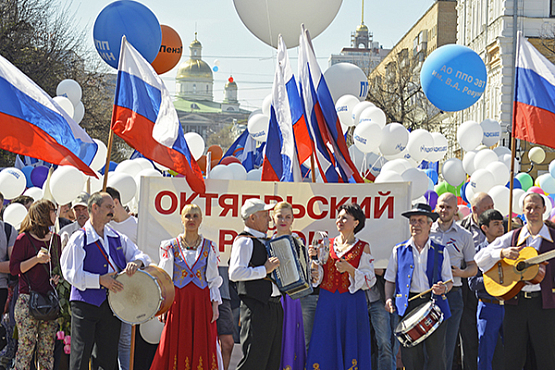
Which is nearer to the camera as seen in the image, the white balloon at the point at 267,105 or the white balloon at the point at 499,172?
the white balloon at the point at 499,172

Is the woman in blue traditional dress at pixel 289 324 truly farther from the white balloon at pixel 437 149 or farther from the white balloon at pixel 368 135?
the white balloon at pixel 437 149

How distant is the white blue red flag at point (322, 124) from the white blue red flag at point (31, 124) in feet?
9.68

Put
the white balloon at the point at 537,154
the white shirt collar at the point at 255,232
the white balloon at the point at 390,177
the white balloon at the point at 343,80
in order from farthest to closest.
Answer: the white balloon at the point at 537,154 → the white balloon at the point at 343,80 → the white balloon at the point at 390,177 → the white shirt collar at the point at 255,232

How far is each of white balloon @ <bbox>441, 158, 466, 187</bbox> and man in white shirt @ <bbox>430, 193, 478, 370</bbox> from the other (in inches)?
273

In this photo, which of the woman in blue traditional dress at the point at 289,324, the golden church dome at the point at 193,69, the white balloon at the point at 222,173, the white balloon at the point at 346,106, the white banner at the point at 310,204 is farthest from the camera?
the golden church dome at the point at 193,69

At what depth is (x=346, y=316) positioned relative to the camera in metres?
6.15

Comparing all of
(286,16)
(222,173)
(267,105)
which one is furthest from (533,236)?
(267,105)

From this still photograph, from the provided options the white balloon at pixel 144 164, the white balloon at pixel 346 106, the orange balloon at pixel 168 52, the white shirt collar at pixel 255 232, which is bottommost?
the white shirt collar at pixel 255 232

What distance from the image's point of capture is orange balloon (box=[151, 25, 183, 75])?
13.0m

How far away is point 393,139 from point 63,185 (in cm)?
547

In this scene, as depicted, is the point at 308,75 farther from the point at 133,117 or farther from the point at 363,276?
the point at 363,276

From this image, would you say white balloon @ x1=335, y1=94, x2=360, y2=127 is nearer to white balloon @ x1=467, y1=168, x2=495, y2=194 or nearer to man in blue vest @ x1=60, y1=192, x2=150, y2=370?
white balloon @ x1=467, y1=168, x2=495, y2=194

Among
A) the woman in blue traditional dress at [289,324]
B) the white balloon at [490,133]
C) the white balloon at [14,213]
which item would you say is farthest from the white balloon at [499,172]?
the white balloon at [14,213]

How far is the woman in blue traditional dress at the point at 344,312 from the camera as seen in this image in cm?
613
